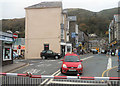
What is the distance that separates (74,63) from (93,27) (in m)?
87.0

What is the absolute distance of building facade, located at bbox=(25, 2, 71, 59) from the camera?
32.3m

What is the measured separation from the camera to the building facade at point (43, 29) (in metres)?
32.3

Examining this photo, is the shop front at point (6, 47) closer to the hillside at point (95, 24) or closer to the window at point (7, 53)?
the window at point (7, 53)

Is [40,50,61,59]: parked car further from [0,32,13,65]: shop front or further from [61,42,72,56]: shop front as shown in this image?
[0,32,13,65]: shop front

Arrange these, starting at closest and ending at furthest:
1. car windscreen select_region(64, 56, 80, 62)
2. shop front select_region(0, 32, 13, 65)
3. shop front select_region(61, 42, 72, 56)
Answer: car windscreen select_region(64, 56, 80, 62) → shop front select_region(0, 32, 13, 65) → shop front select_region(61, 42, 72, 56)

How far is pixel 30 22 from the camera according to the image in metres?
33.2

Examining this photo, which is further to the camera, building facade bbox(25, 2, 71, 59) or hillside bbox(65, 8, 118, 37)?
hillside bbox(65, 8, 118, 37)

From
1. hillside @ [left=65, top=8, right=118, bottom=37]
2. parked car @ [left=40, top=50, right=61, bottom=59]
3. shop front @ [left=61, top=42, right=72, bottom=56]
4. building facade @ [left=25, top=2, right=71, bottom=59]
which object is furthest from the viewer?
hillside @ [left=65, top=8, right=118, bottom=37]

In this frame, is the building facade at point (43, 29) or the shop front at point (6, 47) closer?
the shop front at point (6, 47)

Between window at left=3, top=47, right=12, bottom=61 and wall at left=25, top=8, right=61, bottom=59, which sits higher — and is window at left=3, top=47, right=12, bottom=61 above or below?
below

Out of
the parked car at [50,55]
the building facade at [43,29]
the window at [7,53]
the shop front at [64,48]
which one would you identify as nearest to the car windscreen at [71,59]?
the window at [7,53]

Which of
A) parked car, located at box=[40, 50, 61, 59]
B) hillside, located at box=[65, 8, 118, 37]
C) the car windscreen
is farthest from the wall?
hillside, located at box=[65, 8, 118, 37]

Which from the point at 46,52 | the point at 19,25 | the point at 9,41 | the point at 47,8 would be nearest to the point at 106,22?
the point at 19,25

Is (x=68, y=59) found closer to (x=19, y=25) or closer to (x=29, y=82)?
(x=29, y=82)
